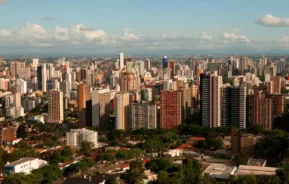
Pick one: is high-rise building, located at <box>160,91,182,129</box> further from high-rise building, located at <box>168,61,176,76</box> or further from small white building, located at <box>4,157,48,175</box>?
high-rise building, located at <box>168,61,176,76</box>

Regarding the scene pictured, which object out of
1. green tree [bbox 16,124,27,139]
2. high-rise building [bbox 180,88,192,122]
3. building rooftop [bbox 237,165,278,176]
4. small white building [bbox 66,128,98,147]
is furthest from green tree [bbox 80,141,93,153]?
high-rise building [bbox 180,88,192,122]

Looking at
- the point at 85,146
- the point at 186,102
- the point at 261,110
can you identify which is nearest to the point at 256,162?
the point at 85,146

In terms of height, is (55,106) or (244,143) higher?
(55,106)

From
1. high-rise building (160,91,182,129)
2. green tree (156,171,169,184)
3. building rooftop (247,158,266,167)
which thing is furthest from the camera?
high-rise building (160,91,182,129)

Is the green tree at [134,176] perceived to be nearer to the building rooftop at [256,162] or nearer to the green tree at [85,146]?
the building rooftop at [256,162]

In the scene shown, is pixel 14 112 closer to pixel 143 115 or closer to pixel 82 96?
pixel 82 96

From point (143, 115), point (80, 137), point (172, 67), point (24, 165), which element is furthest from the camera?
point (172, 67)

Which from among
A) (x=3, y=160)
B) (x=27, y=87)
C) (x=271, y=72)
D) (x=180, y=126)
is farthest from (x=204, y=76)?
(x=271, y=72)
